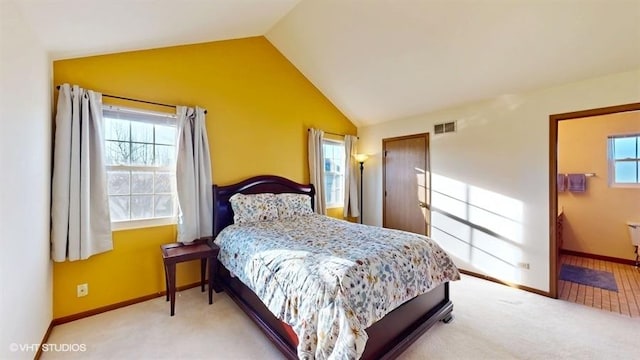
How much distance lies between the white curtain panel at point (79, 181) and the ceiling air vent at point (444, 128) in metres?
4.14

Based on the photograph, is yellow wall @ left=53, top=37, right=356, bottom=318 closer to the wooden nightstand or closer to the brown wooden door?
the wooden nightstand

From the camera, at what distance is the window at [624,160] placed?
4012 mm

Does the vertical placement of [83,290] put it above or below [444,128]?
below

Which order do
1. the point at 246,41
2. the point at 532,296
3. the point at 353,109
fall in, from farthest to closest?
1. the point at 353,109
2. the point at 246,41
3. the point at 532,296

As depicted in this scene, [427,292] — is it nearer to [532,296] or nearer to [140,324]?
[532,296]

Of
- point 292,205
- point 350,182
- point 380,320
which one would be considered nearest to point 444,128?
point 350,182

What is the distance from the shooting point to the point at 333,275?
1.67 metres

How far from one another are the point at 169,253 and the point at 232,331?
0.99 metres

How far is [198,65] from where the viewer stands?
127 inches

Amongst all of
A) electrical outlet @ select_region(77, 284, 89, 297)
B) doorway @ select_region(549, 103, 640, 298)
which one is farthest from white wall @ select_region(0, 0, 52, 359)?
doorway @ select_region(549, 103, 640, 298)

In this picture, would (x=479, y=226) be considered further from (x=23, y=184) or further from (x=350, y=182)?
(x=23, y=184)

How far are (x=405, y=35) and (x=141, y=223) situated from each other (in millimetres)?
3569

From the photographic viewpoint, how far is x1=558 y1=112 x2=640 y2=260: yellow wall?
4.04m

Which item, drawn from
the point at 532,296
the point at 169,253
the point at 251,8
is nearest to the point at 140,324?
the point at 169,253
